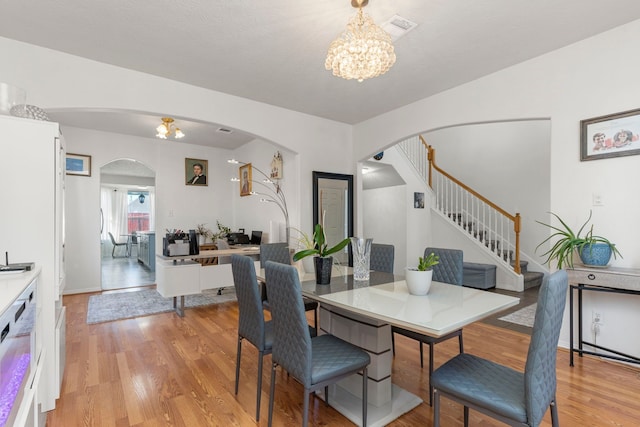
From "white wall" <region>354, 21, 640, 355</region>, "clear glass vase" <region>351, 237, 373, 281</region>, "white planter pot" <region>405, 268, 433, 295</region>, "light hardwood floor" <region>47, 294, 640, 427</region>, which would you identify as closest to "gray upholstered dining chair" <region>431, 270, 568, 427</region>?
"white planter pot" <region>405, 268, 433, 295</region>

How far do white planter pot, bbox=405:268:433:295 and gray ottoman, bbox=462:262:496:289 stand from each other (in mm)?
3889

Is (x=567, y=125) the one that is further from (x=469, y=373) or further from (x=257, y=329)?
(x=257, y=329)

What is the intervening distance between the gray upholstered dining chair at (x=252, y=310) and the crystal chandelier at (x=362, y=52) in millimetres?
1399

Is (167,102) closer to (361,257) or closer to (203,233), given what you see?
(361,257)

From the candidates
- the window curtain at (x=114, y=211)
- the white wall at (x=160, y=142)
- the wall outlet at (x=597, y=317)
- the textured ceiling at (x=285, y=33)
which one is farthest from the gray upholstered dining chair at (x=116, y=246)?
the wall outlet at (x=597, y=317)

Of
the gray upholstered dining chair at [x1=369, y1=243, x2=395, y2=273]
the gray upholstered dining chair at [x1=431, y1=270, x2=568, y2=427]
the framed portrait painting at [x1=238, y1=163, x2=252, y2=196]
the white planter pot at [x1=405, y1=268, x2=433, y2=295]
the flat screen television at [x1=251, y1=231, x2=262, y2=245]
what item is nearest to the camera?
the gray upholstered dining chair at [x1=431, y1=270, x2=568, y2=427]

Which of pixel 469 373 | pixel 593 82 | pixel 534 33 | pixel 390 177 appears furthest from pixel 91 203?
pixel 593 82

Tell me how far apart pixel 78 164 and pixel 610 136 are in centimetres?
700

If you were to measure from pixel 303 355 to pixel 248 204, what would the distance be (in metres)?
5.04

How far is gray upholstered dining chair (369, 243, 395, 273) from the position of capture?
3037mm

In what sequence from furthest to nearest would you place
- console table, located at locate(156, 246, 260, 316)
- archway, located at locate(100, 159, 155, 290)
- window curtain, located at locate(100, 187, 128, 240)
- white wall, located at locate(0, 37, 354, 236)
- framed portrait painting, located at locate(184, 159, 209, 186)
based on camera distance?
1. window curtain, located at locate(100, 187, 128, 240)
2. archway, located at locate(100, 159, 155, 290)
3. framed portrait painting, located at locate(184, 159, 209, 186)
4. console table, located at locate(156, 246, 260, 316)
5. white wall, located at locate(0, 37, 354, 236)

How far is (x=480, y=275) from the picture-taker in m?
5.21

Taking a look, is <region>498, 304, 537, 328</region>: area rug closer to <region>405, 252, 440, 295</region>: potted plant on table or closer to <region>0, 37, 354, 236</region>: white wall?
<region>405, 252, 440, 295</region>: potted plant on table

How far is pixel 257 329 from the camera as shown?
2.05 m
